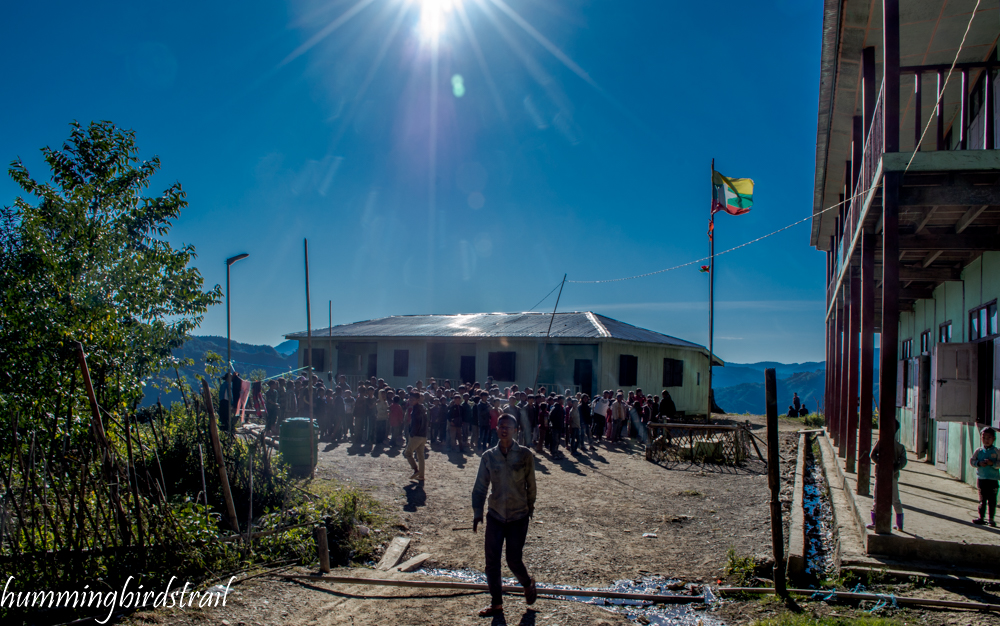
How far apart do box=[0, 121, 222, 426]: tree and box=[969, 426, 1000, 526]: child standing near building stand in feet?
30.2

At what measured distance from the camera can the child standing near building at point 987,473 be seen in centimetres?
631

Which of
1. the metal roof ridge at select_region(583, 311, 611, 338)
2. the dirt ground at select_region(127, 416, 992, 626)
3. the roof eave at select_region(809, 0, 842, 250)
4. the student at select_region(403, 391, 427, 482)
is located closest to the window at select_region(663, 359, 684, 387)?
the metal roof ridge at select_region(583, 311, 611, 338)

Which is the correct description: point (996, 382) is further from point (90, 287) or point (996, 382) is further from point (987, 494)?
point (90, 287)

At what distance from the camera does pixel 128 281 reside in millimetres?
9273

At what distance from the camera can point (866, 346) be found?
26.3ft

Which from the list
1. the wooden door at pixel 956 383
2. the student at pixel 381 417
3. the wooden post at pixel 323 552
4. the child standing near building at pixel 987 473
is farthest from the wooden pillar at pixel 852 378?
the student at pixel 381 417

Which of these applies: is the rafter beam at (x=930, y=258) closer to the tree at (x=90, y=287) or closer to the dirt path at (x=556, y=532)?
the dirt path at (x=556, y=532)

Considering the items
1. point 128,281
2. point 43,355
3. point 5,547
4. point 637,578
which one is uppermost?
point 128,281

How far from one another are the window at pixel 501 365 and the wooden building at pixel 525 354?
4 cm

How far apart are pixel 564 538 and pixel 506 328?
18.9 metres

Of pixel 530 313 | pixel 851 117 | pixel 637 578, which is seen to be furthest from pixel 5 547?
pixel 530 313

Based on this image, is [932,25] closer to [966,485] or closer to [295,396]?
[966,485]

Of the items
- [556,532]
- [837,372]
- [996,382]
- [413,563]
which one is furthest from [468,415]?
[996,382]

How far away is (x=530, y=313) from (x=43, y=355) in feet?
76.8
